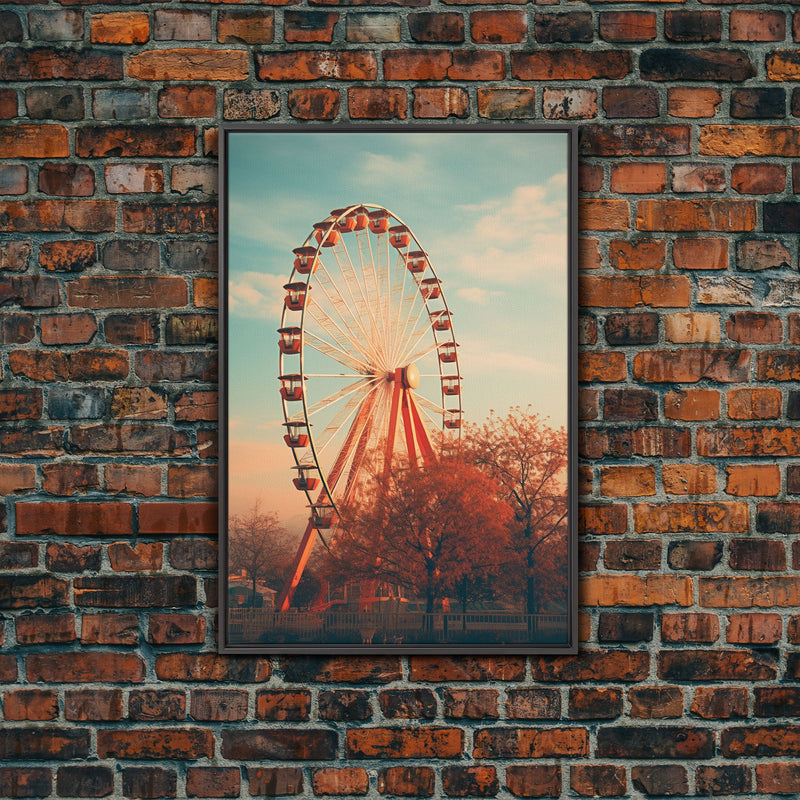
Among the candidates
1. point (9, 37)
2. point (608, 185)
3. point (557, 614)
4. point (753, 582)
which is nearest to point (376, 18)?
point (608, 185)

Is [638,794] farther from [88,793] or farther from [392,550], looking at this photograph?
[88,793]

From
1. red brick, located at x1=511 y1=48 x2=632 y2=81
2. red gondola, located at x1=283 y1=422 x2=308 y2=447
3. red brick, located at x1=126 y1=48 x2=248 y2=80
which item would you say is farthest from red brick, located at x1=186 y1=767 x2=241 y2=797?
red brick, located at x1=511 y1=48 x2=632 y2=81

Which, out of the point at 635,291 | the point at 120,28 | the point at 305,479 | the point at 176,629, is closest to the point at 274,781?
the point at 176,629

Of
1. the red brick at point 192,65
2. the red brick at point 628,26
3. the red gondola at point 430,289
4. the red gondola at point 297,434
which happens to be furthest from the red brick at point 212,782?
the red brick at point 628,26

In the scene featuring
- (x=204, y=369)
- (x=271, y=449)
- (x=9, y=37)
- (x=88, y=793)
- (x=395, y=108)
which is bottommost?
(x=88, y=793)

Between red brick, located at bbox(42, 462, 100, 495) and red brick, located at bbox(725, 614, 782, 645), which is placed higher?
red brick, located at bbox(42, 462, 100, 495)

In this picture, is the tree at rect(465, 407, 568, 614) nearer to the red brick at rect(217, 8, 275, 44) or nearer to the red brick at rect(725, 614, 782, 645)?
the red brick at rect(725, 614, 782, 645)

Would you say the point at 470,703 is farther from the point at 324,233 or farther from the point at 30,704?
the point at 324,233
